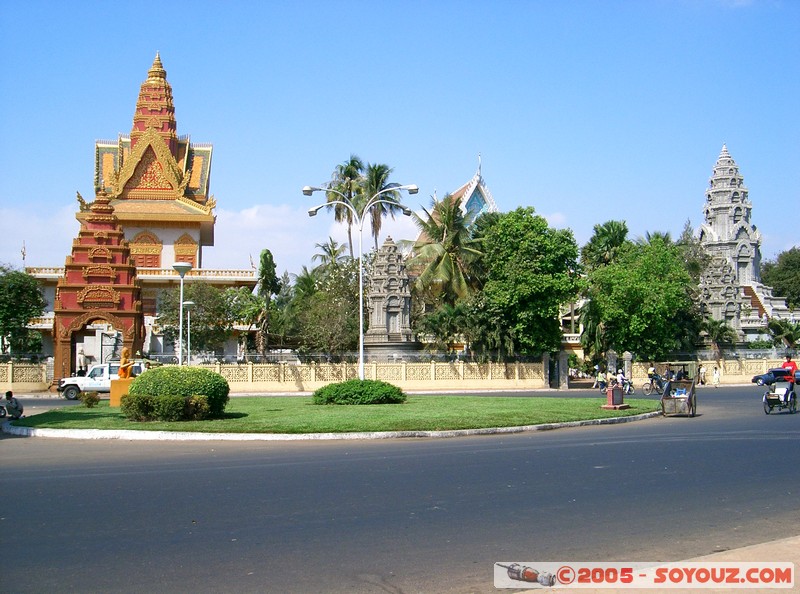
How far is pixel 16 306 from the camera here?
4778 cm

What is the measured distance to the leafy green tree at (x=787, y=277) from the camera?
111250 mm

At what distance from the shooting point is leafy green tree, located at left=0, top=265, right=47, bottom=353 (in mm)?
47188

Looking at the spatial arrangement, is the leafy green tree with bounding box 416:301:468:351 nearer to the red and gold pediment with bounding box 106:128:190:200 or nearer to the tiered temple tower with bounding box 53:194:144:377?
the tiered temple tower with bounding box 53:194:144:377

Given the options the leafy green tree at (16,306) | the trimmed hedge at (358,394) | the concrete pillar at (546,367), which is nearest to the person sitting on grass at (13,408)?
the trimmed hedge at (358,394)

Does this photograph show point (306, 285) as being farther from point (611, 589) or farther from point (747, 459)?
point (611, 589)

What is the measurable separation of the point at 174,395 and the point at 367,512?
1285 centimetres

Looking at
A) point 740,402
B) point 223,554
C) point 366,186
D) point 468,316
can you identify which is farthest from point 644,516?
point 366,186

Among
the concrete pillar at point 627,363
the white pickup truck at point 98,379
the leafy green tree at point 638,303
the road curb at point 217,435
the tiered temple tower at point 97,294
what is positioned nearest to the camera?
the road curb at point 217,435

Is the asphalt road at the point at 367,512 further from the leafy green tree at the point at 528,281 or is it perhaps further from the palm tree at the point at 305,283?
the palm tree at the point at 305,283

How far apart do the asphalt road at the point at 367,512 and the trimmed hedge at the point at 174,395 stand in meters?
4.79

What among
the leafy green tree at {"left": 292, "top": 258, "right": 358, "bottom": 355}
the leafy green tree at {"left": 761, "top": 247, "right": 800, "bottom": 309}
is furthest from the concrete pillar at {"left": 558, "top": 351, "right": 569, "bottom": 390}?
the leafy green tree at {"left": 761, "top": 247, "right": 800, "bottom": 309}

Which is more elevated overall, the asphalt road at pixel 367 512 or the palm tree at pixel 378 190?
the palm tree at pixel 378 190

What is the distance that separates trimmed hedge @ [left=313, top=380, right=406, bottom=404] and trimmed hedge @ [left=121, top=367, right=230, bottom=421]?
219 inches

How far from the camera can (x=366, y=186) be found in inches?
2424
